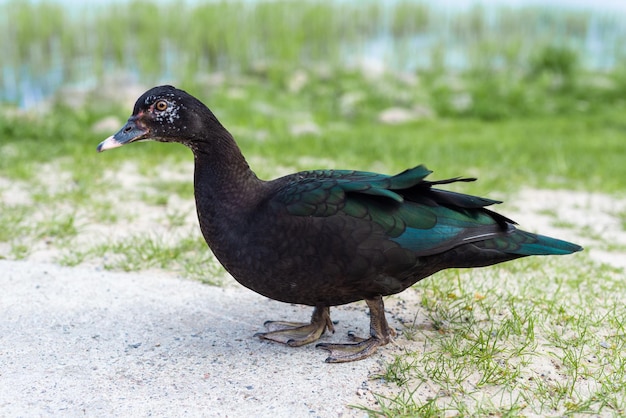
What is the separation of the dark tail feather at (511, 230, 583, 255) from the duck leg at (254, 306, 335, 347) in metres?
0.98

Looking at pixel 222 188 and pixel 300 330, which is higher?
pixel 222 188

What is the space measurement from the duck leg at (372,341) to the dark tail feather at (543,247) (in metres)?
0.67

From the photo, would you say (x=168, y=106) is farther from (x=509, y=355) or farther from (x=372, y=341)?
(x=509, y=355)

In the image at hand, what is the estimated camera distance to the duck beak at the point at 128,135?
3352mm

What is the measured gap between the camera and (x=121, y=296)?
399 centimetres

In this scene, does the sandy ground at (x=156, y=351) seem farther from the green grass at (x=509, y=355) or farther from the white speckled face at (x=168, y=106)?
the white speckled face at (x=168, y=106)

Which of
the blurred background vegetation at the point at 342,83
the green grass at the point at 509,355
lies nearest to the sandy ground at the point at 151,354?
the green grass at the point at 509,355

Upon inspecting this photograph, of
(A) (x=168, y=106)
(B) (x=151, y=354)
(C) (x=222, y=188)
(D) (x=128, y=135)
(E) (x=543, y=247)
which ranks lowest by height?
(B) (x=151, y=354)

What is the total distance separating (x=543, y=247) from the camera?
330 cm

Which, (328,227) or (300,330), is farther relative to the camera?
(300,330)

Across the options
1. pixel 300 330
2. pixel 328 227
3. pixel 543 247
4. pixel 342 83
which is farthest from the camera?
pixel 342 83

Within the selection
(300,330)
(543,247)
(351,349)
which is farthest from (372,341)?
(543,247)

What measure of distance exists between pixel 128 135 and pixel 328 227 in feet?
3.38

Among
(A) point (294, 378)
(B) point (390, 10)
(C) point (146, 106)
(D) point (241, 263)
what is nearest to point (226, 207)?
(D) point (241, 263)
